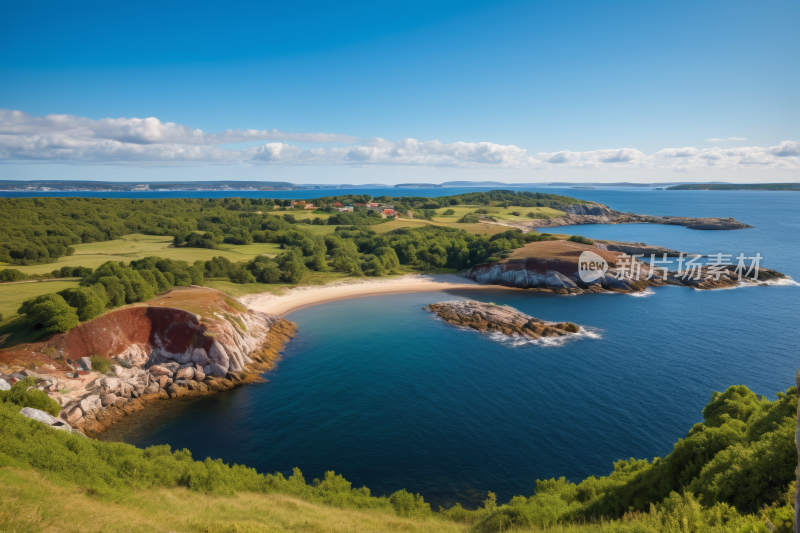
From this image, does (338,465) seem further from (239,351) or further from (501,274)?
(501,274)

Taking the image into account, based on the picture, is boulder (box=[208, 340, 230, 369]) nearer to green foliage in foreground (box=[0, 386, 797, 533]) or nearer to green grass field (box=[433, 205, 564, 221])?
green foliage in foreground (box=[0, 386, 797, 533])

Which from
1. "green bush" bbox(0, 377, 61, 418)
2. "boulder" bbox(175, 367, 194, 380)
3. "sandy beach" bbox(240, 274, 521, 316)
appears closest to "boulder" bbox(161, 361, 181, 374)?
"boulder" bbox(175, 367, 194, 380)

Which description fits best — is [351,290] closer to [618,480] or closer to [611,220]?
[618,480]

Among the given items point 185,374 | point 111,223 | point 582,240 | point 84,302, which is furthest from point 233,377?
point 111,223

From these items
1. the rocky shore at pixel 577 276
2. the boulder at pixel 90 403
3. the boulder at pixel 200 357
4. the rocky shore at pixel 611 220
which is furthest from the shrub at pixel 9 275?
the rocky shore at pixel 611 220

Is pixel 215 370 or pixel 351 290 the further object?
pixel 351 290

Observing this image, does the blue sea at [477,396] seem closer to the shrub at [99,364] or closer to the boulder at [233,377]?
the boulder at [233,377]
